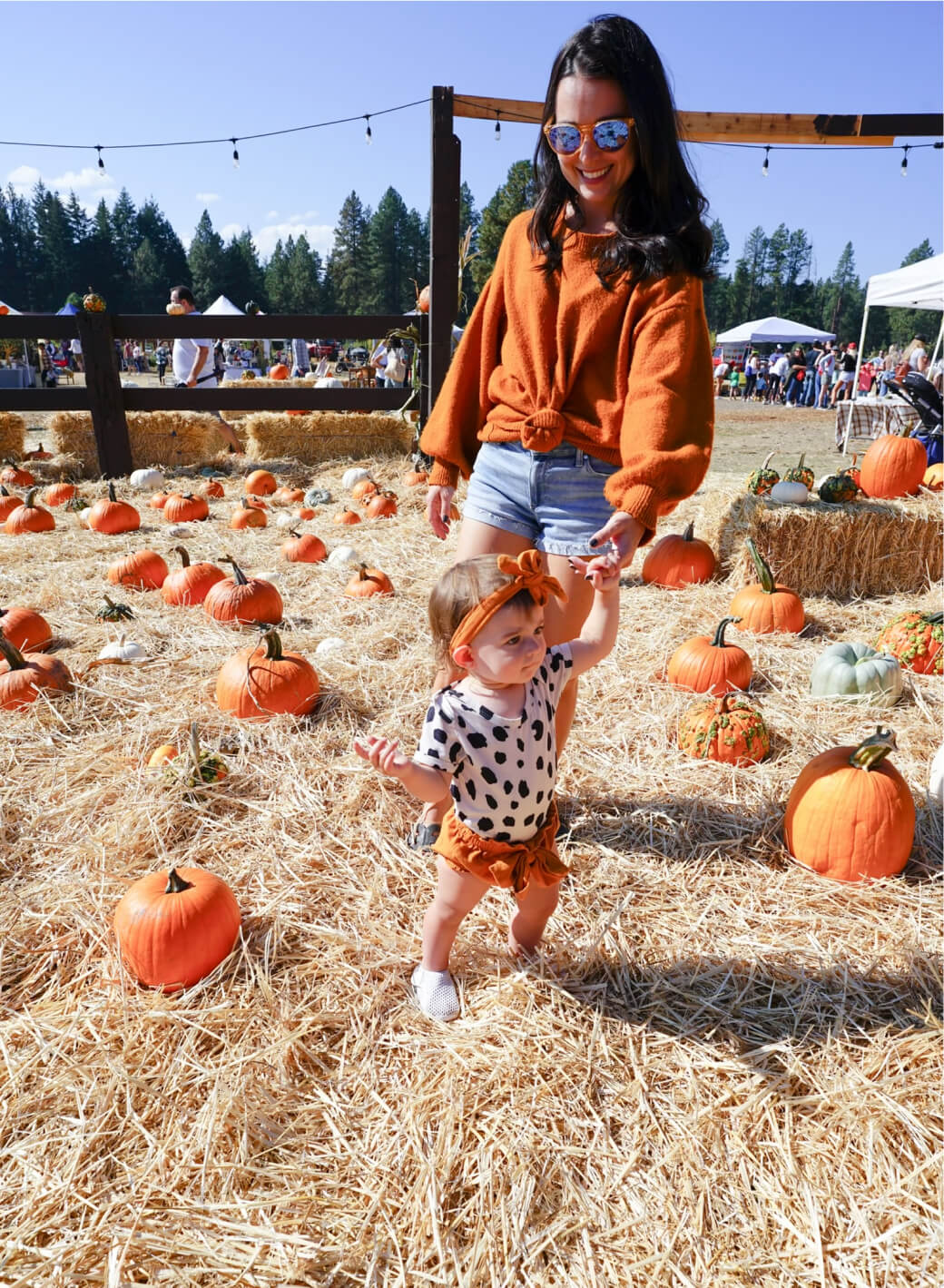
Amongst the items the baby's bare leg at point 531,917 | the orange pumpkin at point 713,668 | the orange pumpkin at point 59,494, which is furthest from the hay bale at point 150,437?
the baby's bare leg at point 531,917

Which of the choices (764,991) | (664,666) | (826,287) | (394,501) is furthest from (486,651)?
(826,287)

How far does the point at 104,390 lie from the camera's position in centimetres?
869

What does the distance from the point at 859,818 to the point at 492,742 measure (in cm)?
132

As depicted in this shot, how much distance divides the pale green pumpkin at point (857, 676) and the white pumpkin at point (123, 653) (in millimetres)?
3179

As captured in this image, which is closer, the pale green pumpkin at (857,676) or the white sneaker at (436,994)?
the white sneaker at (436,994)

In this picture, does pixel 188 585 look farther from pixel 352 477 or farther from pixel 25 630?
pixel 352 477

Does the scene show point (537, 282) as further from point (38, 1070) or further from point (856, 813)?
point (38, 1070)

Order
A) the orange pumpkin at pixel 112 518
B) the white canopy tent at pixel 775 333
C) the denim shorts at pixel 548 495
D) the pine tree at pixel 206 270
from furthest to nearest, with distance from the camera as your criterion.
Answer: the pine tree at pixel 206 270, the white canopy tent at pixel 775 333, the orange pumpkin at pixel 112 518, the denim shorts at pixel 548 495

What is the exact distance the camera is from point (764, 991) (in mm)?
2018

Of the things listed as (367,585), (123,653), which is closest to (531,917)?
(123,653)

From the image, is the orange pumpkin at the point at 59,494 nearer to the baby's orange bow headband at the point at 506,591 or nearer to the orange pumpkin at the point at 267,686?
the orange pumpkin at the point at 267,686

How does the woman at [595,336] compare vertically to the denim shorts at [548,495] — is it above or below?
above

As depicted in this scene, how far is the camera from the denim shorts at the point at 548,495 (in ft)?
6.73

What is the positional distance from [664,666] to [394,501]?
174 inches
